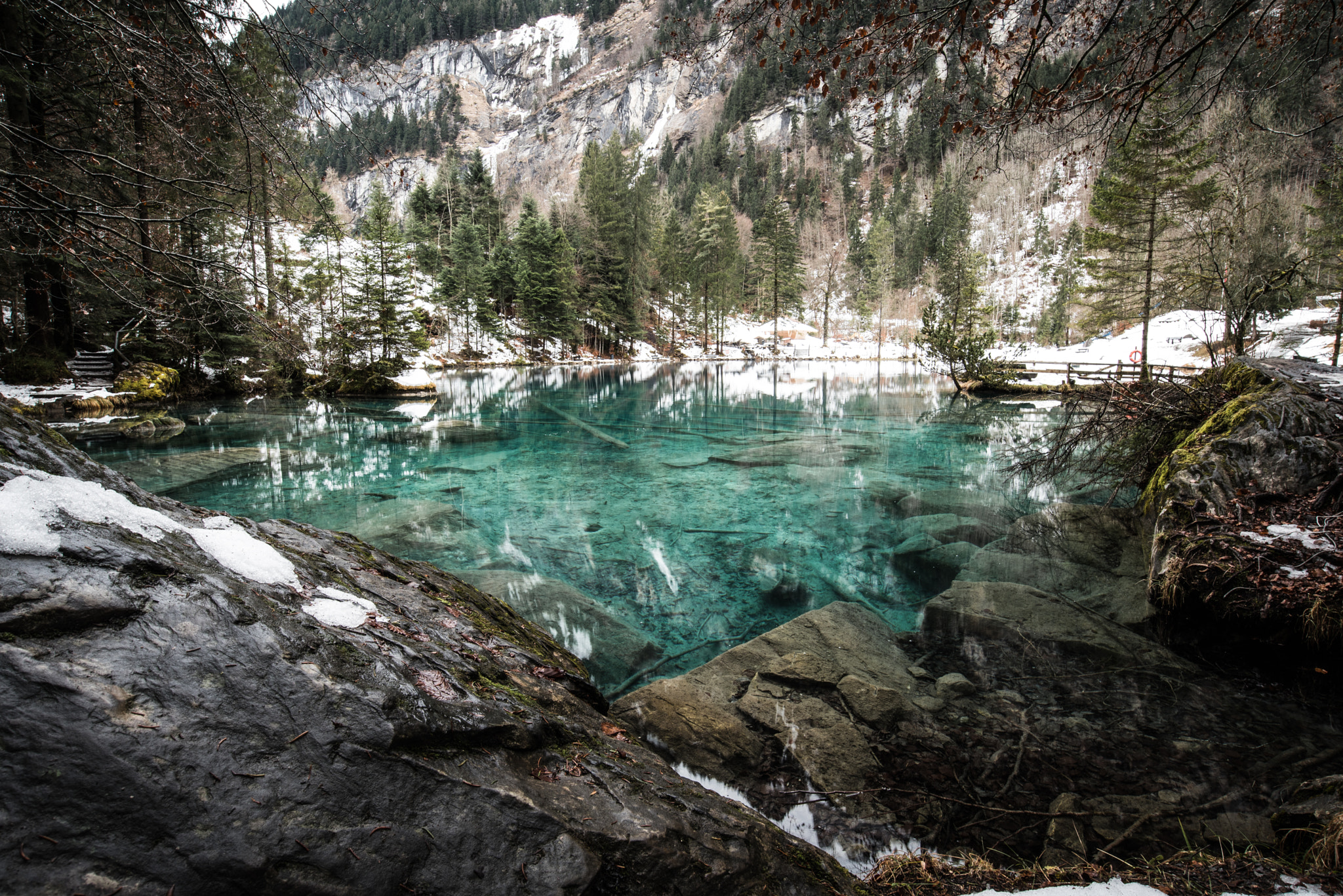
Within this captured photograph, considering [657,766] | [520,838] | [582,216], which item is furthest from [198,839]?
[582,216]

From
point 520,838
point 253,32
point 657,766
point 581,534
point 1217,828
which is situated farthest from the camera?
point 581,534

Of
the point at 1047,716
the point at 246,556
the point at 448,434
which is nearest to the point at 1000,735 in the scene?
the point at 1047,716

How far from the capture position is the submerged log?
12.9 metres

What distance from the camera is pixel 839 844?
2477 millimetres

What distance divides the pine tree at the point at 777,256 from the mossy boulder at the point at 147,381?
51.5 meters

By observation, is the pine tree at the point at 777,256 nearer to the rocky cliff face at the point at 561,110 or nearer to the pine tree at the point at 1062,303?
the pine tree at the point at 1062,303

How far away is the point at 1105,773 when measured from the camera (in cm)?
276

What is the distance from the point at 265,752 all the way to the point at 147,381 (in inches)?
812

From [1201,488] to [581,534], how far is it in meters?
6.04

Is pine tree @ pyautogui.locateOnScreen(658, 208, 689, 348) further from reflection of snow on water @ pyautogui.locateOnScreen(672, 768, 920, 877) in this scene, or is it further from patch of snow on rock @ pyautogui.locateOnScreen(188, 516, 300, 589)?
patch of snow on rock @ pyautogui.locateOnScreen(188, 516, 300, 589)

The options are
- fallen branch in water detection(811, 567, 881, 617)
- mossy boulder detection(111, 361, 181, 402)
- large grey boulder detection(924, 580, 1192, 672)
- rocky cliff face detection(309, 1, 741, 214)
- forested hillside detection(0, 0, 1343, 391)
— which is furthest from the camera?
rocky cliff face detection(309, 1, 741, 214)

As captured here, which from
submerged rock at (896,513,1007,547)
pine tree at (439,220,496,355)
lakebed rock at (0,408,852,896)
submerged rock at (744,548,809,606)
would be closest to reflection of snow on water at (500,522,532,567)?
submerged rock at (744,548,809,606)

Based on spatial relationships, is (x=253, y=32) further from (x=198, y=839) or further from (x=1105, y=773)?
(x=1105, y=773)

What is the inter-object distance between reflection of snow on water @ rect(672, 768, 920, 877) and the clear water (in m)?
1.57
